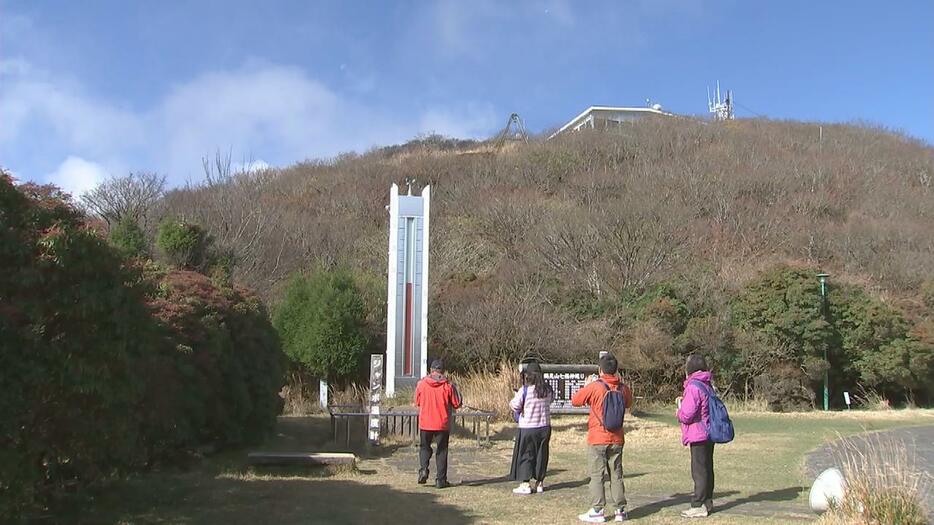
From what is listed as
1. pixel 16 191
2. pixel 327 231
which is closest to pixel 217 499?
pixel 16 191

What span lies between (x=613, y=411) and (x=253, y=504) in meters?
3.88

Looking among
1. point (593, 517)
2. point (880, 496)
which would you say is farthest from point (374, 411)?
point (880, 496)

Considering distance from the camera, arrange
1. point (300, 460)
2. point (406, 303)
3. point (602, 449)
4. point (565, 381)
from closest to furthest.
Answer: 1. point (602, 449)
2. point (300, 460)
3. point (565, 381)
4. point (406, 303)

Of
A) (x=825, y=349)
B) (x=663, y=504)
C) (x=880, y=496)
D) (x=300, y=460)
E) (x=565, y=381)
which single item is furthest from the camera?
(x=825, y=349)

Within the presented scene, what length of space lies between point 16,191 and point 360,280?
1894 centimetres

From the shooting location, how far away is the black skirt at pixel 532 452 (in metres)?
8.78

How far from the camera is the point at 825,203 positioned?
45.3 meters

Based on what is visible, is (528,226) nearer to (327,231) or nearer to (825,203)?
(327,231)

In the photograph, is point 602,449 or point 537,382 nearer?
point 602,449

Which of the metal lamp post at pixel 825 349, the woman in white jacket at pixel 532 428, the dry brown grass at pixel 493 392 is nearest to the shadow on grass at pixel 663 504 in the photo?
the woman in white jacket at pixel 532 428

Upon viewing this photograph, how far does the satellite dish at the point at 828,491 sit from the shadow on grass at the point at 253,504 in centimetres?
311

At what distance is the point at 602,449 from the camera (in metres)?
7.53

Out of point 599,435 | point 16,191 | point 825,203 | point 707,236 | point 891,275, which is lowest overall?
point 599,435

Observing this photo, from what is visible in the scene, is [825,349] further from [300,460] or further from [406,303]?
[300,460]
